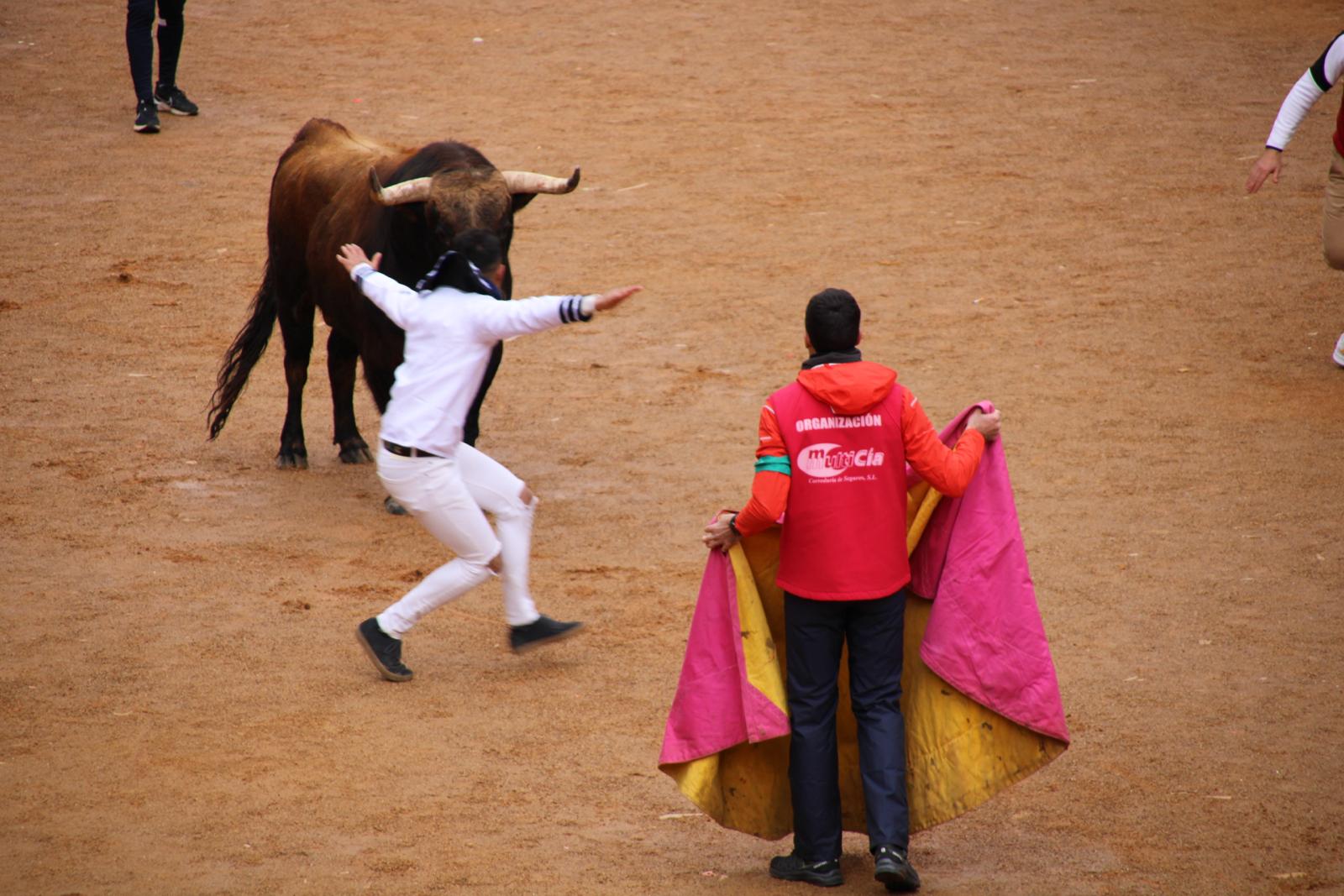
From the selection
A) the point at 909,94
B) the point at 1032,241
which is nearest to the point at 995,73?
the point at 909,94

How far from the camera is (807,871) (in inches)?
188

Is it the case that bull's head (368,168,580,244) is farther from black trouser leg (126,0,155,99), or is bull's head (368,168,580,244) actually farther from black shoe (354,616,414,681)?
black trouser leg (126,0,155,99)

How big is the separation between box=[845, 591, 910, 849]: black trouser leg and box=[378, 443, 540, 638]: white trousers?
2044 mm

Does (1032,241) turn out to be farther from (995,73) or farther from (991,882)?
(991,882)

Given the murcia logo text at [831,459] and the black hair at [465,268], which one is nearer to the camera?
the murcia logo text at [831,459]

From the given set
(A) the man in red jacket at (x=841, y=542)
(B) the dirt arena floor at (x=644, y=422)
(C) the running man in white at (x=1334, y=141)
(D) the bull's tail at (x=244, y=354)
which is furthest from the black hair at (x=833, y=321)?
(D) the bull's tail at (x=244, y=354)

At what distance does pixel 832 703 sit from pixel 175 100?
13.3 m

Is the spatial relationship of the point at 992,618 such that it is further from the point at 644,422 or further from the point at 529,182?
the point at 644,422

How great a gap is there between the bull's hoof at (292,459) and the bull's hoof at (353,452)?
0.81ft

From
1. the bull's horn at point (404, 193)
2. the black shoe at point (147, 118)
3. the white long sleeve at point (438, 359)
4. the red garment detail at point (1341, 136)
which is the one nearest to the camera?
the white long sleeve at point (438, 359)

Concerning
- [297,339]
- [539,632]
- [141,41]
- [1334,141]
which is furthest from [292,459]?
[141,41]

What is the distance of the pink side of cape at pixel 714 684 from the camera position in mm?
4766

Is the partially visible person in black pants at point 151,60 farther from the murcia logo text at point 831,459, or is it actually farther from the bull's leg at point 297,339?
the murcia logo text at point 831,459

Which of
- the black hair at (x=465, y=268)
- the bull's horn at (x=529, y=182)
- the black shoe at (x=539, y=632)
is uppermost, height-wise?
the black hair at (x=465, y=268)
